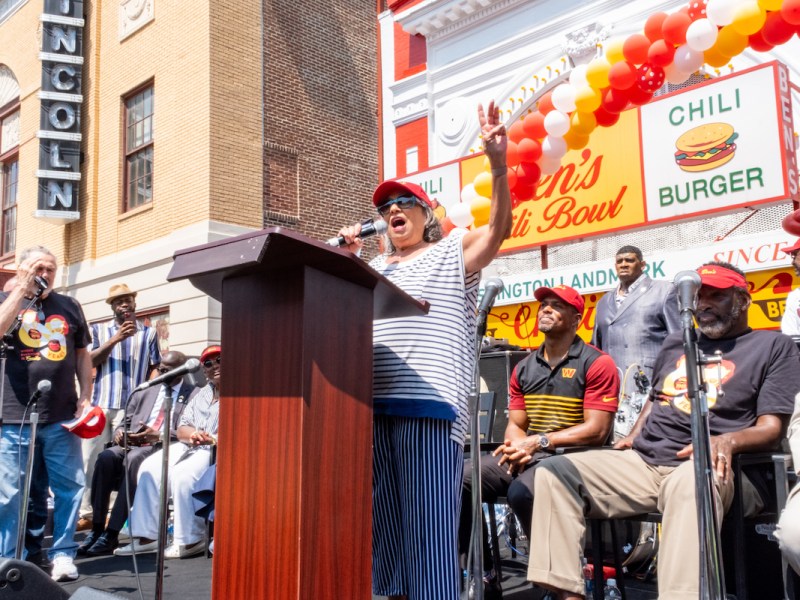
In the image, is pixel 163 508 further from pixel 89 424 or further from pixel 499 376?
pixel 499 376

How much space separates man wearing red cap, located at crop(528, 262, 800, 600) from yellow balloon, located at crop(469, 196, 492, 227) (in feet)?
8.55

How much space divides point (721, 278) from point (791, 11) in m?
2.29

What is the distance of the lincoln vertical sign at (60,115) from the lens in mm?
15078

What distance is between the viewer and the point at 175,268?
238cm

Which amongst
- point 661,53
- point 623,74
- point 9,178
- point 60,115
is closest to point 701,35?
point 661,53

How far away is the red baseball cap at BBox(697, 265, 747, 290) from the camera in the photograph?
362cm

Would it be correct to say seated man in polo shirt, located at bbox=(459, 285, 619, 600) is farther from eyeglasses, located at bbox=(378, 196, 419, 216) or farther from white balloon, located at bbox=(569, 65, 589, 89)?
white balloon, located at bbox=(569, 65, 589, 89)

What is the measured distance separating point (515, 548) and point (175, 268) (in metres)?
3.89

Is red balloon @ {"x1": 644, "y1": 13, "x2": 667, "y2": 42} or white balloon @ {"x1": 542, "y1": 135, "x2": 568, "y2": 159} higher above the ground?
red balloon @ {"x1": 644, "y1": 13, "x2": 667, "y2": 42}

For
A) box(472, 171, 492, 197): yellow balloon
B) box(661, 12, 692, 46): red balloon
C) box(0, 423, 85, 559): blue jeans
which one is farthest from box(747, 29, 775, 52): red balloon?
box(0, 423, 85, 559): blue jeans

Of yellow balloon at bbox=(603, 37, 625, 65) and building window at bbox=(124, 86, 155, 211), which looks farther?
building window at bbox=(124, 86, 155, 211)

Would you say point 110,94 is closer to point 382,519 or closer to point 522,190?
point 522,190

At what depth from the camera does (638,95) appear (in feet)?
19.3

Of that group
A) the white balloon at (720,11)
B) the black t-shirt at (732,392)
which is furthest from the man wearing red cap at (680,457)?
the white balloon at (720,11)
